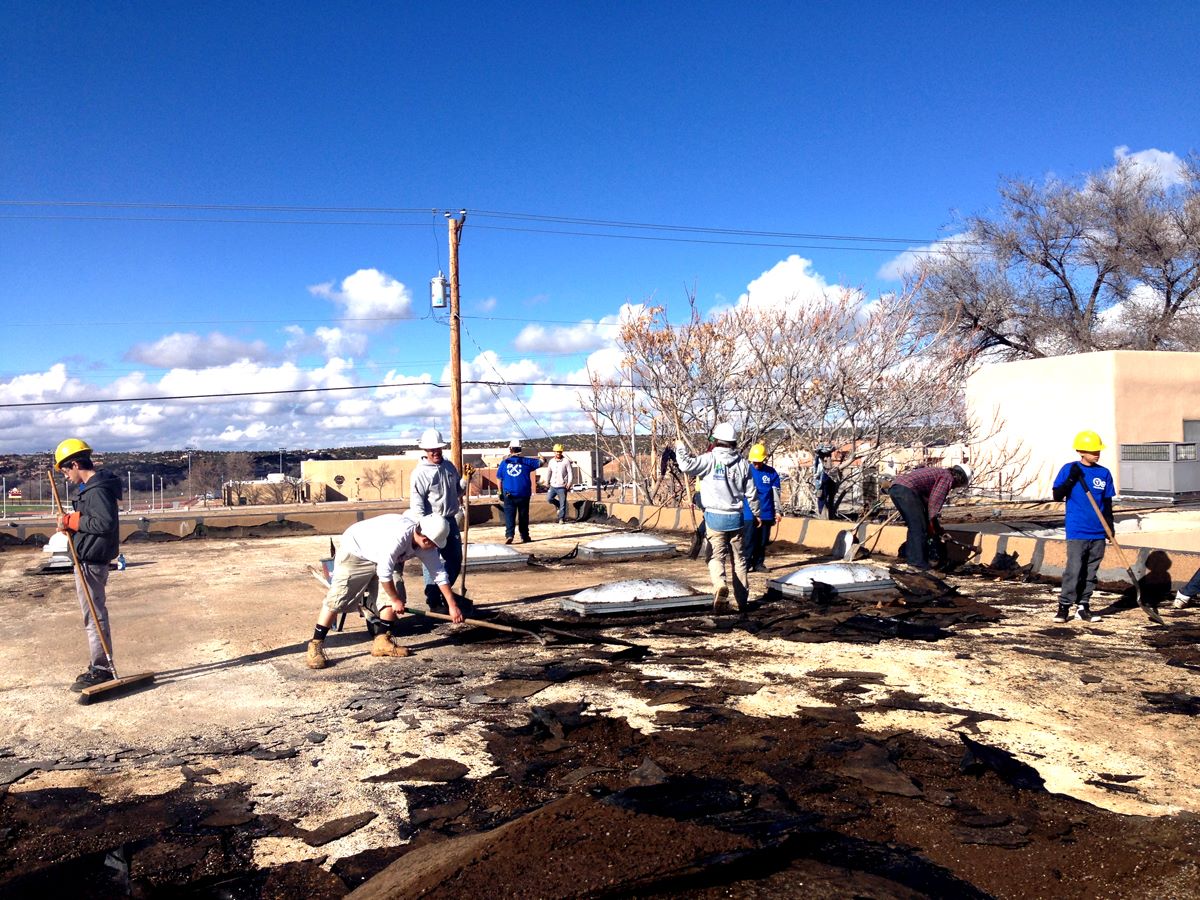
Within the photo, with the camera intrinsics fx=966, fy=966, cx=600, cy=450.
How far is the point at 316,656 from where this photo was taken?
7.43 meters

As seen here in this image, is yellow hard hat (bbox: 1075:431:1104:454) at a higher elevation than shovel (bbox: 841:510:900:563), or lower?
higher

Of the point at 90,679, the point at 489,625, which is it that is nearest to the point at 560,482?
the point at 489,625

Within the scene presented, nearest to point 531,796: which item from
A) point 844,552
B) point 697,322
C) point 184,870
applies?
point 184,870

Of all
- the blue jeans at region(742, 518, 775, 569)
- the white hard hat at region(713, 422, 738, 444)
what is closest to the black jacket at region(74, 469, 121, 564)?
the white hard hat at region(713, 422, 738, 444)

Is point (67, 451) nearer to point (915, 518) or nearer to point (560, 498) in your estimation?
point (915, 518)

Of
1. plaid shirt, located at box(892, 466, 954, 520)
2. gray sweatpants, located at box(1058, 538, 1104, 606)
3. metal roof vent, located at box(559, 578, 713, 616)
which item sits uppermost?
plaid shirt, located at box(892, 466, 954, 520)

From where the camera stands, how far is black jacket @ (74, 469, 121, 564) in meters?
6.74

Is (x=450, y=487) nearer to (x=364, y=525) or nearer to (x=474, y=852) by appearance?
(x=364, y=525)

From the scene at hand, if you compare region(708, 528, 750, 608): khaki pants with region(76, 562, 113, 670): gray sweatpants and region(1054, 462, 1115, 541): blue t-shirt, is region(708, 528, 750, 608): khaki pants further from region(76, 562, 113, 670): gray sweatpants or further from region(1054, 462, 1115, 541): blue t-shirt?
region(76, 562, 113, 670): gray sweatpants

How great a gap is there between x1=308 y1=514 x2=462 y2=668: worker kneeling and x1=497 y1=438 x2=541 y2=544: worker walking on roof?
935 centimetres

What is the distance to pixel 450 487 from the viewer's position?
362 inches

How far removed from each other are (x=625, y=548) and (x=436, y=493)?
6075mm

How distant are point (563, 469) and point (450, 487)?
12328mm

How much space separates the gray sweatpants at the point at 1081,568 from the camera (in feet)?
28.6
